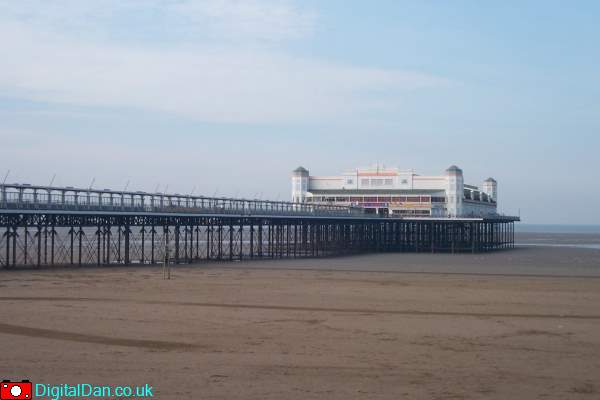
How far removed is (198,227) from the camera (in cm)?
4984

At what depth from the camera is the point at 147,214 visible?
4088 centimetres

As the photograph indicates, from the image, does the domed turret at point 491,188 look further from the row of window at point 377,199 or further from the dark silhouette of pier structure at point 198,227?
the row of window at point 377,199

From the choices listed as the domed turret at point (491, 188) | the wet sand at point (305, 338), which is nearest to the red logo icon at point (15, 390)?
the wet sand at point (305, 338)

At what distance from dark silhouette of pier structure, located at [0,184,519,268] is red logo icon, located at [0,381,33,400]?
2286cm

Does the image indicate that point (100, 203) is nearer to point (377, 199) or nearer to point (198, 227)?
point (198, 227)

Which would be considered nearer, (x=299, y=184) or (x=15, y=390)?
(x=15, y=390)

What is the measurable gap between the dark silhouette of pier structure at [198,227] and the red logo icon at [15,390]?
2286 centimetres

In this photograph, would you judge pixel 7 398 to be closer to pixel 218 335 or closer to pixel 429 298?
pixel 218 335

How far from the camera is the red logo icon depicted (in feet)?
35.8

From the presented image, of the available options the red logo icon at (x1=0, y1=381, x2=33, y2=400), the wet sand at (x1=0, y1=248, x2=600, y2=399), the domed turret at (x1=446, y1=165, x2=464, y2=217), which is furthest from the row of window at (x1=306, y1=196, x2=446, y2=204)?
the red logo icon at (x1=0, y1=381, x2=33, y2=400)

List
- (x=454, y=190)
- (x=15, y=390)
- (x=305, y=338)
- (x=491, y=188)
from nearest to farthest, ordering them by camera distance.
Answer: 1. (x=15, y=390)
2. (x=305, y=338)
3. (x=454, y=190)
4. (x=491, y=188)

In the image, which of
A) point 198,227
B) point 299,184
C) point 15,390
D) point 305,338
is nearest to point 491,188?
point 299,184

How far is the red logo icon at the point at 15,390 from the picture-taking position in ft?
35.8

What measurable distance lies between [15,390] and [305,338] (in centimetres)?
683
